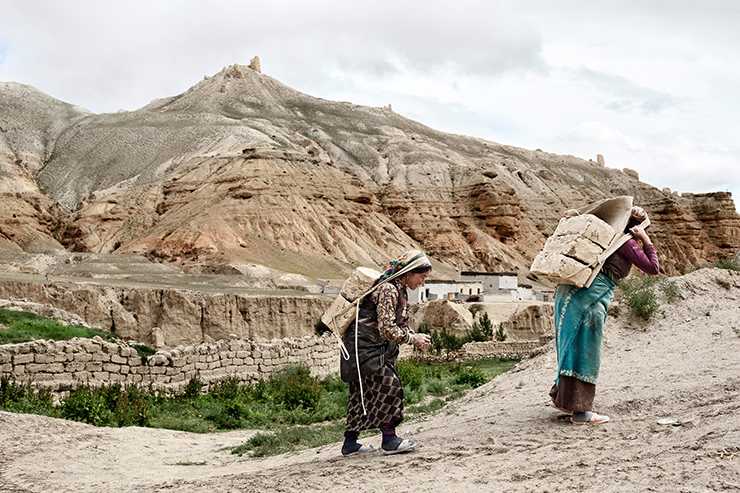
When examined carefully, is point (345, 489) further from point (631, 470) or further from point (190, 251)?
point (190, 251)

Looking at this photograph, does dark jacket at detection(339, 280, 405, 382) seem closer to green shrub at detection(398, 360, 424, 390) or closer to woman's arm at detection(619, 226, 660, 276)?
woman's arm at detection(619, 226, 660, 276)

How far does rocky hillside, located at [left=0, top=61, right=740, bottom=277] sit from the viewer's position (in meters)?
51.8

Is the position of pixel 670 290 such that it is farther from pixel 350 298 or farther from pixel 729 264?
pixel 350 298

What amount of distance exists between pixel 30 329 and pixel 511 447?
35.9ft

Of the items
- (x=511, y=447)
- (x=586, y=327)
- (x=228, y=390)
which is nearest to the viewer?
(x=511, y=447)

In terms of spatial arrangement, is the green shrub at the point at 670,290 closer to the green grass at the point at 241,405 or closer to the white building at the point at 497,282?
the green grass at the point at 241,405

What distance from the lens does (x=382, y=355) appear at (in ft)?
16.7

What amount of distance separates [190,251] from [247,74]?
80.9 meters

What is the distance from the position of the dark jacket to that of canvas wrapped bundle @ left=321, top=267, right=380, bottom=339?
7 cm

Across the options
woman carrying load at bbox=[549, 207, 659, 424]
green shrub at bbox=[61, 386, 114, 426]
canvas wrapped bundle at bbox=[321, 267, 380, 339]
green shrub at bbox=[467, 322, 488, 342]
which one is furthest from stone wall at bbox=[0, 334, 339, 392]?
green shrub at bbox=[467, 322, 488, 342]

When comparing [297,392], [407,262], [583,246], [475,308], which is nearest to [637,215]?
[583,246]

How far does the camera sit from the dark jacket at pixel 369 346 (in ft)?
16.6

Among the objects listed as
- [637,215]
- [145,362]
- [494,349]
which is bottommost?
[494,349]

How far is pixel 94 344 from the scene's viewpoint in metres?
9.96
